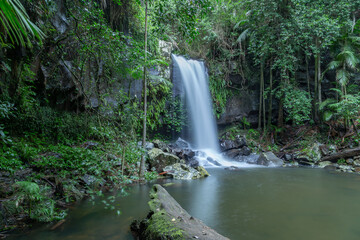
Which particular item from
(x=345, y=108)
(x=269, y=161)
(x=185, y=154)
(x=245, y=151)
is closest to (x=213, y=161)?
(x=185, y=154)

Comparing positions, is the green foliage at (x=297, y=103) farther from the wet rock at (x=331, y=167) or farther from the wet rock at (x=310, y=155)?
the wet rock at (x=331, y=167)

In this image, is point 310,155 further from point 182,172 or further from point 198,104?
point 182,172

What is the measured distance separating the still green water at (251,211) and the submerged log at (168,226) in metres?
0.52

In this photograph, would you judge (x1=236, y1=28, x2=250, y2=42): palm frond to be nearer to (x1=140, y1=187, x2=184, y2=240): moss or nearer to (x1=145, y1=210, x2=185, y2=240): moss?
(x1=140, y1=187, x2=184, y2=240): moss

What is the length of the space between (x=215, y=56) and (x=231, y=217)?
41.3 feet

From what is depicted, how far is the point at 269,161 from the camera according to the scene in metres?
9.75

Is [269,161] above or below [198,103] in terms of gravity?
below

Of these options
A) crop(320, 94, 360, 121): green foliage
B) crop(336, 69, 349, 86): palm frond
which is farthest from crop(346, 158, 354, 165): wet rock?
crop(336, 69, 349, 86): palm frond

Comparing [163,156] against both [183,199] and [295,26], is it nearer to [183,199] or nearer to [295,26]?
[183,199]

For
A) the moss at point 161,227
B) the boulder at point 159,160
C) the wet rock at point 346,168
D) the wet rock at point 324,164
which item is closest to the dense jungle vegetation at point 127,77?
the boulder at point 159,160

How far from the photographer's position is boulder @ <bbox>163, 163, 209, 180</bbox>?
21.7 feet

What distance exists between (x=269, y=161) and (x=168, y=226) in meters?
8.90

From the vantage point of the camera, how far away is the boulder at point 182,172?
21.7 ft

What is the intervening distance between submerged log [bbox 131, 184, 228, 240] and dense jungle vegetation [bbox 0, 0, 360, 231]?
44.8 inches
